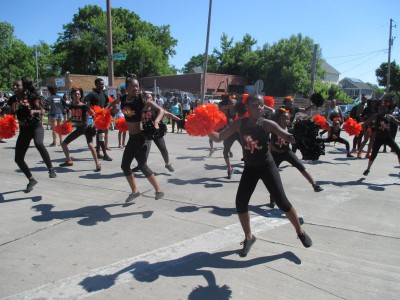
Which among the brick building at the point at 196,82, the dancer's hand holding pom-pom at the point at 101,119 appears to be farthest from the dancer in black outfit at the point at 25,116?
the brick building at the point at 196,82

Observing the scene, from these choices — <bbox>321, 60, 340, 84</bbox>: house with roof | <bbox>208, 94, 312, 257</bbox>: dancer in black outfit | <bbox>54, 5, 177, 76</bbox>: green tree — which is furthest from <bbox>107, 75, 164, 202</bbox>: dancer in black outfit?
<bbox>321, 60, 340, 84</bbox>: house with roof

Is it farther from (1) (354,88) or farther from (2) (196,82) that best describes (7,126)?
(1) (354,88)

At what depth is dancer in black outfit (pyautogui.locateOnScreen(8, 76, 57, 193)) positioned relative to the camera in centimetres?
598

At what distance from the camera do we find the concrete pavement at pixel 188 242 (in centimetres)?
319

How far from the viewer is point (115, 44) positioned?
5378 cm

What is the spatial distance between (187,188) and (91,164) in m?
3.21

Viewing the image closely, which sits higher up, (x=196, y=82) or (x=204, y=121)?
(x=196, y=82)

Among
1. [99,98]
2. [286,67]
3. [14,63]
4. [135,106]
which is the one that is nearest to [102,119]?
[99,98]

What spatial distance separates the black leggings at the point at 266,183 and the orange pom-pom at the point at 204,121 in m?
0.70

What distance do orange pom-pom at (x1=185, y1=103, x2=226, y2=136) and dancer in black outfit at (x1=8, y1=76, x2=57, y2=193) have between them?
329 centimetres

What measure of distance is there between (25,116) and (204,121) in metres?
3.57

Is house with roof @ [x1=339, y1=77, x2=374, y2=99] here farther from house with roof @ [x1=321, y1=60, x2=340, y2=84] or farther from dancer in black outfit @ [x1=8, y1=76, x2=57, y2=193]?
dancer in black outfit @ [x1=8, y1=76, x2=57, y2=193]

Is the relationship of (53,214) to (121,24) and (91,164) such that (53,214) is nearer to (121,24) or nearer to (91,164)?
(91,164)

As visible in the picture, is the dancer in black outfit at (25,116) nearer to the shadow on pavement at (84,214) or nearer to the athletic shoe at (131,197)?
the shadow on pavement at (84,214)
